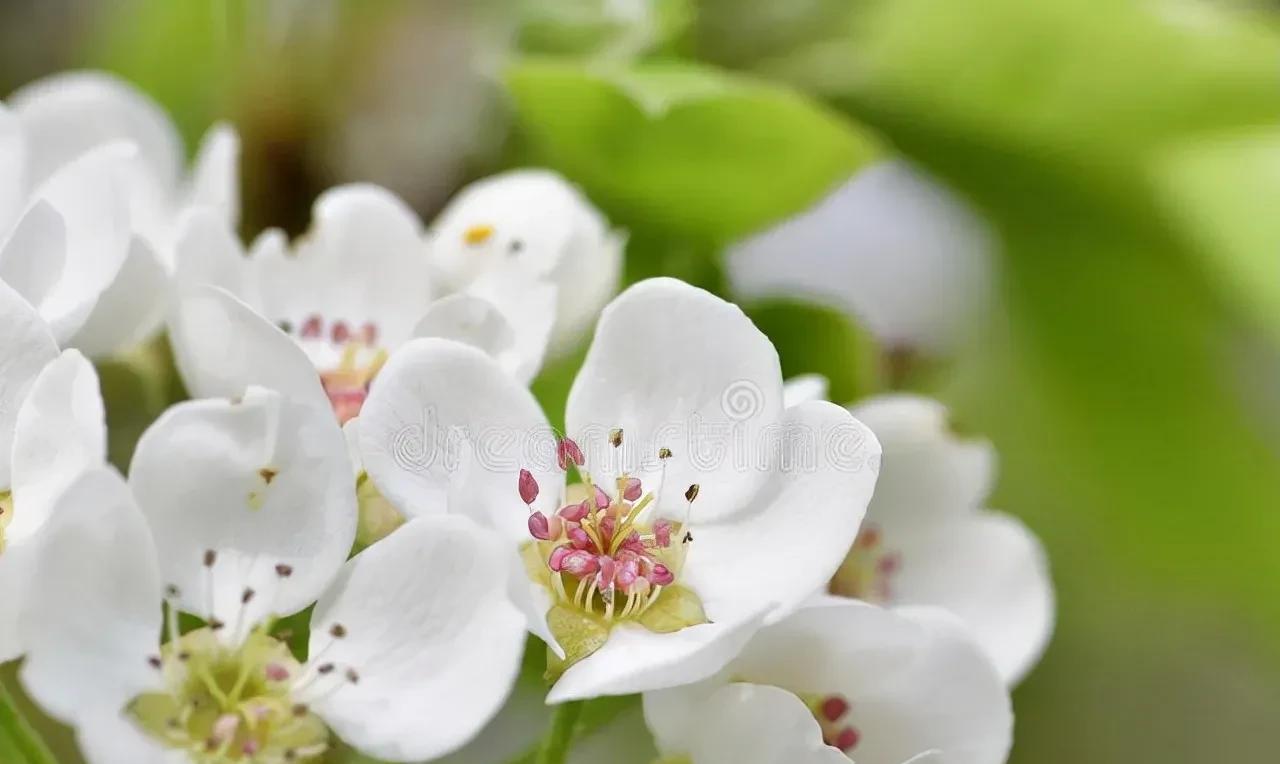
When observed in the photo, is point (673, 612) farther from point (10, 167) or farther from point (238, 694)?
point (10, 167)

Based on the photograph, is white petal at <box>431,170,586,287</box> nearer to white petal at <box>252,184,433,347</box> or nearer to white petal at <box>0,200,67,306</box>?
white petal at <box>252,184,433,347</box>

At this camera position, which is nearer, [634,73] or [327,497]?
[327,497]

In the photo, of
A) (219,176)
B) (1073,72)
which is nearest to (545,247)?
(219,176)

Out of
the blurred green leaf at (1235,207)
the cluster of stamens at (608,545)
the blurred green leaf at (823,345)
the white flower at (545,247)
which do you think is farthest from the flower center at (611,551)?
the blurred green leaf at (1235,207)

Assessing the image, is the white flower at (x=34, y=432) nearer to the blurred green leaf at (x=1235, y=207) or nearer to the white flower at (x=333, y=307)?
the white flower at (x=333, y=307)

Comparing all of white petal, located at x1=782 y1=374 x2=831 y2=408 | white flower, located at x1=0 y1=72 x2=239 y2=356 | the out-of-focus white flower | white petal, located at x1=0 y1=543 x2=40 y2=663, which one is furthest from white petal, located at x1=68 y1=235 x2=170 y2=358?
the out-of-focus white flower

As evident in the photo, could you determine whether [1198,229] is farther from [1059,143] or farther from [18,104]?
[18,104]

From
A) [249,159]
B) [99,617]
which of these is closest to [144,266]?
[99,617]

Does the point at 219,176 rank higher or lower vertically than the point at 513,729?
higher
